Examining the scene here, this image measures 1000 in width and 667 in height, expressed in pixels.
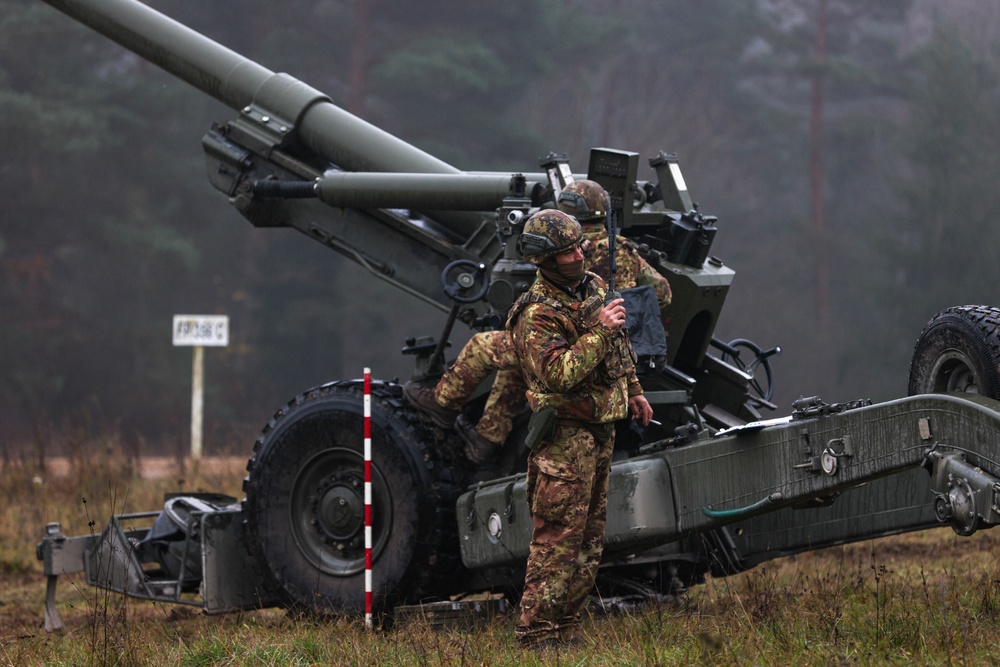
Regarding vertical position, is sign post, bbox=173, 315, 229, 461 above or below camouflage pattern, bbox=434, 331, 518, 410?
above

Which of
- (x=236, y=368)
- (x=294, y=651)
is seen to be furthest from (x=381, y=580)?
(x=236, y=368)

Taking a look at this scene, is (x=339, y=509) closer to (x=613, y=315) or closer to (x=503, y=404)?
(x=503, y=404)

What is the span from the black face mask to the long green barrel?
2591mm

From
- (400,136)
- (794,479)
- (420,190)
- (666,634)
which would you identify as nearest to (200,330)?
(420,190)

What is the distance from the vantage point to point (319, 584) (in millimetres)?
7047

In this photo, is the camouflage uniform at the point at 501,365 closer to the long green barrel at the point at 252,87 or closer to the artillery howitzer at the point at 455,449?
the artillery howitzer at the point at 455,449

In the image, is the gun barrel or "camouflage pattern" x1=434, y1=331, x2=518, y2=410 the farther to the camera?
the gun barrel

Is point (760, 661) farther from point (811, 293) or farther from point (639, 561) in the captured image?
point (811, 293)

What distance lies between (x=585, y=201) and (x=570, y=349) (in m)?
1.35

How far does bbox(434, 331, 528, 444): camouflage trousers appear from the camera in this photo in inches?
267

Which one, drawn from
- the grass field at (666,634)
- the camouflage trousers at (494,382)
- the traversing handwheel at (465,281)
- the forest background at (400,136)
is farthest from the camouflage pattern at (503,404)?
the forest background at (400,136)

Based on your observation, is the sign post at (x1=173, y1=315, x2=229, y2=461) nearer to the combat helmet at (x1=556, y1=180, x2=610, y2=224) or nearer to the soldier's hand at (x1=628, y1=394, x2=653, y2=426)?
the combat helmet at (x1=556, y1=180, x2=610, y2=224)

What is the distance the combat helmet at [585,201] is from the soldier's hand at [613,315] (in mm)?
1234

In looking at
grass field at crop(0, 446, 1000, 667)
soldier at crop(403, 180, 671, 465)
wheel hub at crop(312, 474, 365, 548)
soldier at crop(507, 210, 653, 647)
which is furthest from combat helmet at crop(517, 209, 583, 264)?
wheel hub at crop(312, 474, 365, 548)
